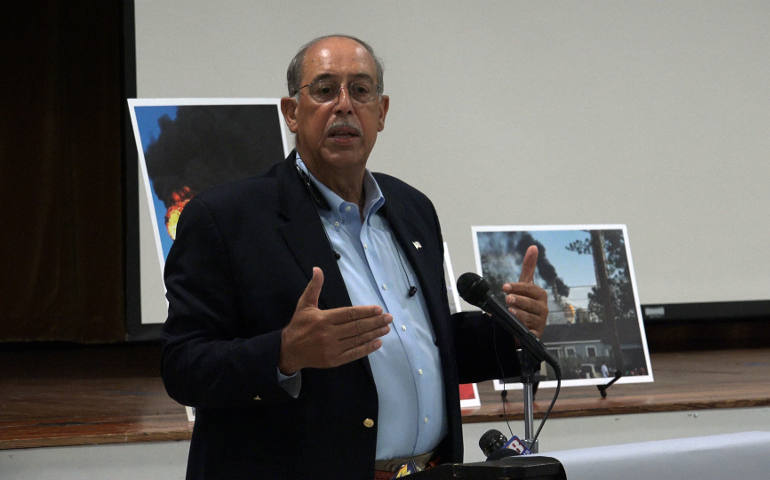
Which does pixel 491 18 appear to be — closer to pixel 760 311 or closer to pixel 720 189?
pixel 720 189

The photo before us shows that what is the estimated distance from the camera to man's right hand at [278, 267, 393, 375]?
1332 mm

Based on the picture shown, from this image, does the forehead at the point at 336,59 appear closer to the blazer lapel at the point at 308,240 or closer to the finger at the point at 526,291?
the blazer lapel at the point at 308,240

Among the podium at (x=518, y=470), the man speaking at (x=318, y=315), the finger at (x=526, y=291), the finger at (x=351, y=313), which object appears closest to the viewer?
the podium at (x=518, y=470)

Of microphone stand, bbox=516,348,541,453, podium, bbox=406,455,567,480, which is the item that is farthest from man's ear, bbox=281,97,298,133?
podium, bbox=406,455,567,480

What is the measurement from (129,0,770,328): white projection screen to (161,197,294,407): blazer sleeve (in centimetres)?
314

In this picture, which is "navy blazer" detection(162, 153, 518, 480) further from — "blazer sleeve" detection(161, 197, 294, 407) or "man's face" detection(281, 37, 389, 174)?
"man's face" detection(281, 37, 389, 174)

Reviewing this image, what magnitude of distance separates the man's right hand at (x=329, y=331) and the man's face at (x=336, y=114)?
1.31 feet

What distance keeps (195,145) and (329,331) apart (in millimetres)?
1748

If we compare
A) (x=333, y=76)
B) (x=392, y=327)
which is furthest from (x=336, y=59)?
(x=392, y=327)

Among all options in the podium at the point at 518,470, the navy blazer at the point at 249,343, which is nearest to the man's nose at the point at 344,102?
the navy blazer at the point at 249,343

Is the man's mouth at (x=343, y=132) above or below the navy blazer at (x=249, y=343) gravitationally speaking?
above

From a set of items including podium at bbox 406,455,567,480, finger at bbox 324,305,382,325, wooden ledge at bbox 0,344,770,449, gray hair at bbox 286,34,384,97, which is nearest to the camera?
podium at bbox 406,455,567,480

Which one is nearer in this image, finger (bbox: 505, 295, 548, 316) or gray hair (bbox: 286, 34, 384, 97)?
finger (bbox: 505, 295, 548, 316)

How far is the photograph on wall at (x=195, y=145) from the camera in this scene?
2855 millimetres
